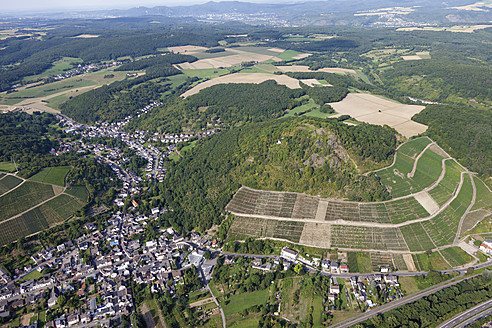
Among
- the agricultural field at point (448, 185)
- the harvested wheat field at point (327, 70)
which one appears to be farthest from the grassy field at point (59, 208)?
the harvested wheat field at point (327, 70)

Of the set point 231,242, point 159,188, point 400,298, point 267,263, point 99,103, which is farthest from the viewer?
point 99,103

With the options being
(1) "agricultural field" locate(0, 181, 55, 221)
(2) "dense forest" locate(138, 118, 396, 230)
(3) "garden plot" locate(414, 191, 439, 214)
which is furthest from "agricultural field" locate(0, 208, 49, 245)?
(3) "garden plot" locate(414, 191, 439, 214)

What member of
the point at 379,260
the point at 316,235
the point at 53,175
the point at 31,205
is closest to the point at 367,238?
the point at 379,260

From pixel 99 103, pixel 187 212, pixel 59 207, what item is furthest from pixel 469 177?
pixel 99 103

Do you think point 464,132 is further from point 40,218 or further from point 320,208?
point 40,218

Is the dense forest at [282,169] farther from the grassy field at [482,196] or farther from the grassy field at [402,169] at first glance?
the grassy field at [482,196]

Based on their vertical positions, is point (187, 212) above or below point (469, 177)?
below

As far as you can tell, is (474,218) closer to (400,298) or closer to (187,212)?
(400,298)
